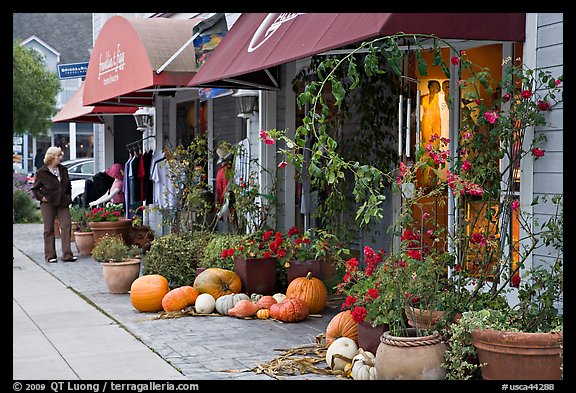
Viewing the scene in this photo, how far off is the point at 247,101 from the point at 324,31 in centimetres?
455

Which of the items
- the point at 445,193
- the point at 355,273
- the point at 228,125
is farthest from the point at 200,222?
the point at 355,273

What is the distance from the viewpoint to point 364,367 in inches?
227

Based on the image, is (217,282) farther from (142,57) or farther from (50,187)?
(50,187)

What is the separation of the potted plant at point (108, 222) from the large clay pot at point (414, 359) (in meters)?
8.54

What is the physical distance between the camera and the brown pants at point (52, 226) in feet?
41.4

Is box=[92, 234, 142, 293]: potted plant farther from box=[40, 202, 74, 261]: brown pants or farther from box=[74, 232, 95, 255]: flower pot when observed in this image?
box=[74, 232, 95, 255]: flower pot

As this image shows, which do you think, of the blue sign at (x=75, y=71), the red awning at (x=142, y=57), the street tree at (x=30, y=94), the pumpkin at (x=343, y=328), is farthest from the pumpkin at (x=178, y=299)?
the street tree at (x=30, y=94)

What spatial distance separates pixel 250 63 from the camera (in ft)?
26.9

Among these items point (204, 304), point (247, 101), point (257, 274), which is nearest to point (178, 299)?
point (204, 304)

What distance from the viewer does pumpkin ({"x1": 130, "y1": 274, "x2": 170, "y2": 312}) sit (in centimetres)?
852

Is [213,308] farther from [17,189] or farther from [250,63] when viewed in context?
[17,189]

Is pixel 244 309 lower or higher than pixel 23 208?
lower

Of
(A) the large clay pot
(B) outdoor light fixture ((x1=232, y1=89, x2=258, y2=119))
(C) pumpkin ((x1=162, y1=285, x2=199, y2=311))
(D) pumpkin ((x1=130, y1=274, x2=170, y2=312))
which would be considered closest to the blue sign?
(B) outdoor light fixture ((x1=232, y1=89, x2=258, y2=119))
